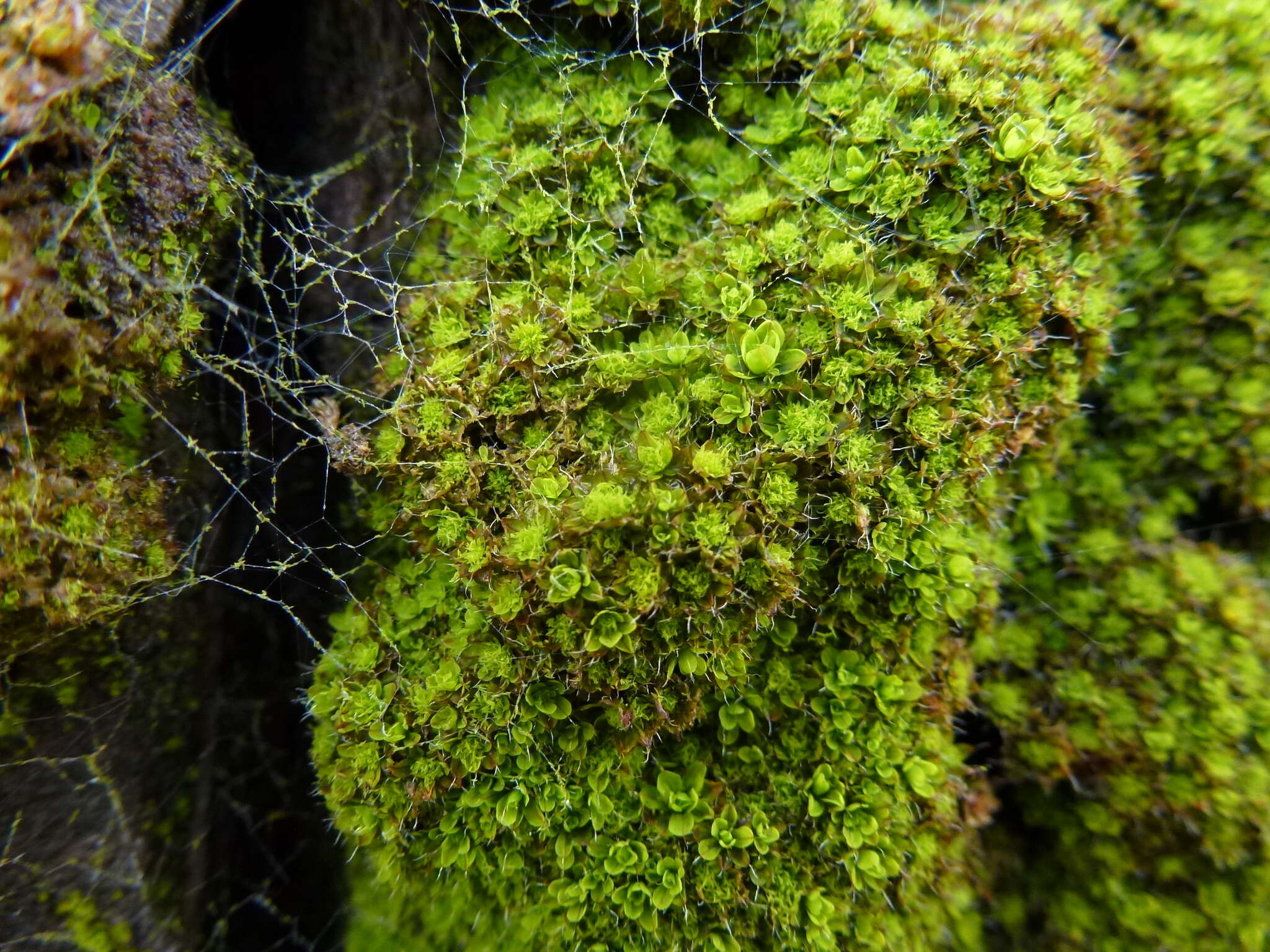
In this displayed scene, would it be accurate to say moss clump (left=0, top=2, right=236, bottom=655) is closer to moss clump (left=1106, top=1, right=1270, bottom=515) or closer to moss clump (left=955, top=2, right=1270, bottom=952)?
moss clump (left=955, top=2, right=1270, bottom=952)

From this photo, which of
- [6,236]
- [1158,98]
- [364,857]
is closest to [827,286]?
[1158,98]


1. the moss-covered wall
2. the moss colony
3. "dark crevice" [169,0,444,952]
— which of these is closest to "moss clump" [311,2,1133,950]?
the moss-covered wall

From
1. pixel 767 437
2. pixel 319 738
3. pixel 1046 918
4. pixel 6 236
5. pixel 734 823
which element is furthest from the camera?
pixel 1046 918

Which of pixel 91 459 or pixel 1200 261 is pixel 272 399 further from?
pixel 1200 261

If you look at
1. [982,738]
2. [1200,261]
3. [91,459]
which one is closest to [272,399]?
[91,459]

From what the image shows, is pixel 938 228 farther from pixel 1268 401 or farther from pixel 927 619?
pixel 1268 401
